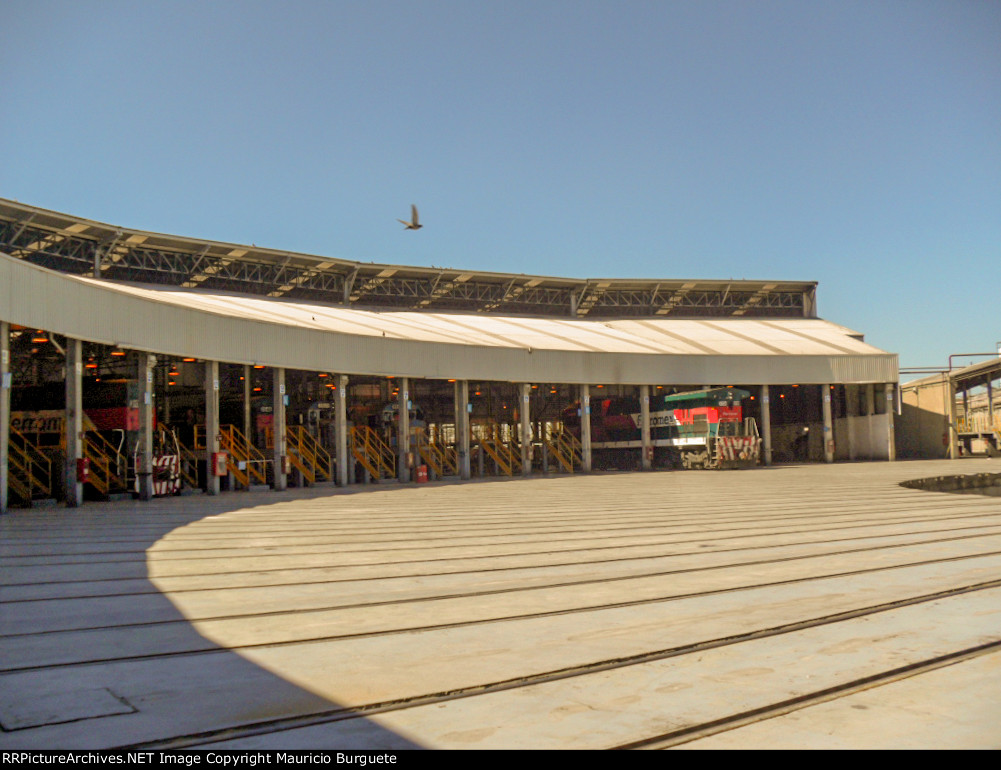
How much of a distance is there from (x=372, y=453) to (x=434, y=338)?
5.86 meters

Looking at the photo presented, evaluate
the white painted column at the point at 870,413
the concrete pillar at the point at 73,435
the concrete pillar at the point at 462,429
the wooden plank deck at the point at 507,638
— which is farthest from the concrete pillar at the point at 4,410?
the white painted column at the point at 870,413

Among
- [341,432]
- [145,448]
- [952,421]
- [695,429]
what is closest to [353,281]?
[341,432]

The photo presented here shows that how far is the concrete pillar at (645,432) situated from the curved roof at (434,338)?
139 cm

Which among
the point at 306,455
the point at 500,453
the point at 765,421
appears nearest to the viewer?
the point at 306,455

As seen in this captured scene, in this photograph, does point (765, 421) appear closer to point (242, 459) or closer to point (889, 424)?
point (889, 424)

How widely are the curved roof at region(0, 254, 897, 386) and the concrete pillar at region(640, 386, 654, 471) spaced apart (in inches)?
54.8

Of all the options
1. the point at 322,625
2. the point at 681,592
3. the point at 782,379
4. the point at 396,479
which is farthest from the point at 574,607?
the point at 782,379

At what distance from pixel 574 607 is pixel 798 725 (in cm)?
376

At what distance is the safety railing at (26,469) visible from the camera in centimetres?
2559

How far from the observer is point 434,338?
40.2 metres

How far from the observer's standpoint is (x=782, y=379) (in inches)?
1857

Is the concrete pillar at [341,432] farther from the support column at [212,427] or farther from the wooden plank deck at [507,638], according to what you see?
the wooden plank deck at [507,638]

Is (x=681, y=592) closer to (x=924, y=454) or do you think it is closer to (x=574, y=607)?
(x=574, y=607)

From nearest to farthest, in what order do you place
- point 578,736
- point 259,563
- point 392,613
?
point 578,736
point 392,613
point 259,563
